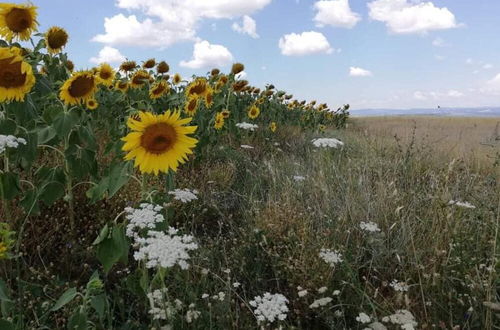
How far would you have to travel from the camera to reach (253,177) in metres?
4.84

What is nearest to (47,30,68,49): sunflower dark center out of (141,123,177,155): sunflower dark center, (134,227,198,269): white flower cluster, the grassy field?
the grassy field

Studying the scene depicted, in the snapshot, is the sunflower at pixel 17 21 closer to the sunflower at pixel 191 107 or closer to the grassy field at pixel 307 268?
the grassy field at pixel 307 268

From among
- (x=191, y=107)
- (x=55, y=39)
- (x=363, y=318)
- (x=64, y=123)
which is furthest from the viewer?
(x=191, y=107)

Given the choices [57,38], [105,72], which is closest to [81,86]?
[57,38]

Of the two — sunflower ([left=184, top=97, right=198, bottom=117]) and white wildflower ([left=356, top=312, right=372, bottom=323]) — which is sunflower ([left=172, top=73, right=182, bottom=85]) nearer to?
sunflower ([left=184, top=97, right=198, bottom=117])

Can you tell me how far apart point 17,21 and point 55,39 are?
40 centimetres

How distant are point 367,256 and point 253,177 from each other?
6.76ft

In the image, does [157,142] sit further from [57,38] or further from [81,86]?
[57,38]

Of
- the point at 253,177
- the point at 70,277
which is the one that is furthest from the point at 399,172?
the point at 70,277

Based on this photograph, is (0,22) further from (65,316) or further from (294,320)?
(294,320)

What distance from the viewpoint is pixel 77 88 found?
112 inches

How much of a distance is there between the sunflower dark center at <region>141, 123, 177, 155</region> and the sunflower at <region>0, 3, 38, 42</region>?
1931mm

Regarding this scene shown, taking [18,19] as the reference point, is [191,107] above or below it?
below

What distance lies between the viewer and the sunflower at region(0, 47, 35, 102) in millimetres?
2461
